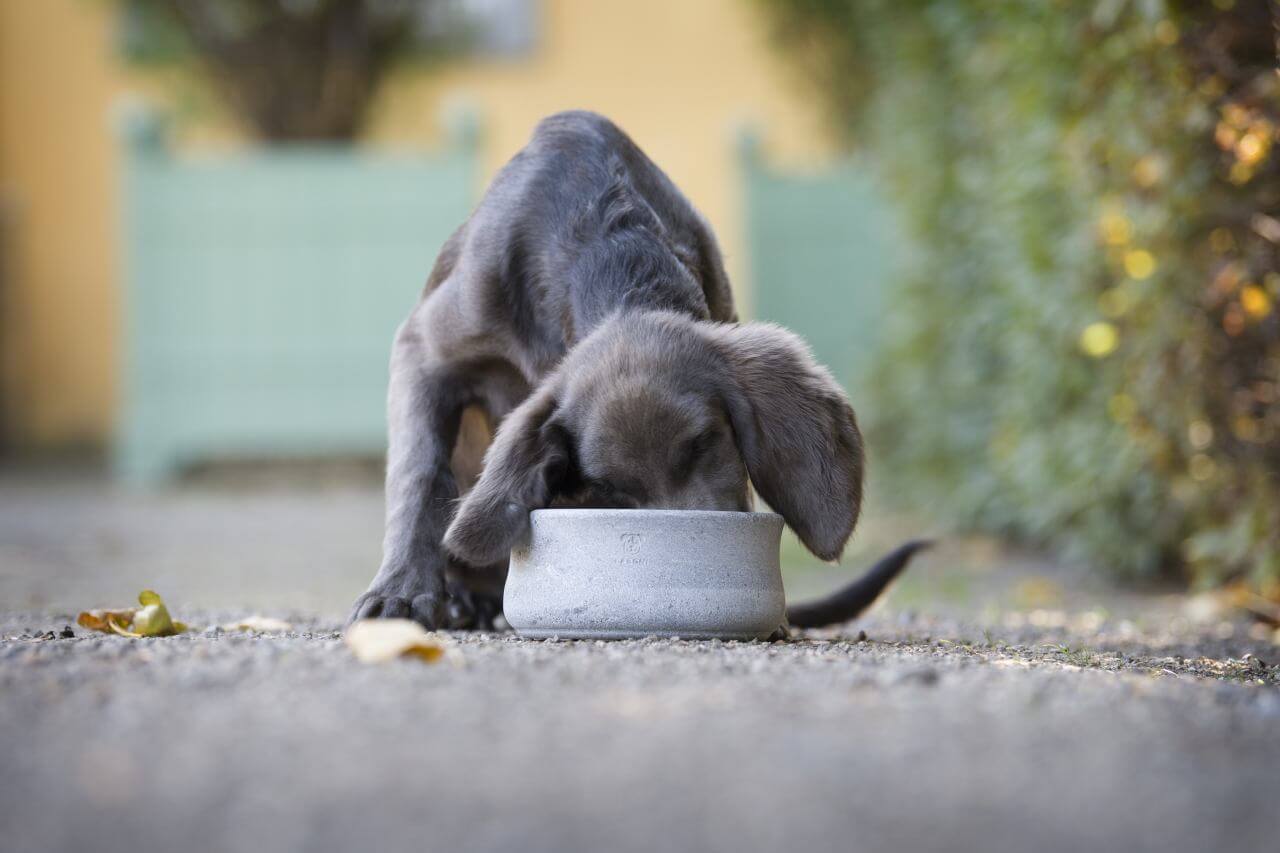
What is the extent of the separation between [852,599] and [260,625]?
1.53m

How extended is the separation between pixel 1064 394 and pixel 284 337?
6951 mm

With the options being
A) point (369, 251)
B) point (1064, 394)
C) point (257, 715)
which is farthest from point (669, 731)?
point (369, 251)

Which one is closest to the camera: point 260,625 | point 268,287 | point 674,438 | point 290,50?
point 674,438

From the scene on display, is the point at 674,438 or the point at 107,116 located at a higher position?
the point at 107,116

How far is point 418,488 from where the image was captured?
3.73m

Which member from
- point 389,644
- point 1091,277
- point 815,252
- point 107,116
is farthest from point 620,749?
point 107,116

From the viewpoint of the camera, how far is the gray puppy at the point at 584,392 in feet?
10.4

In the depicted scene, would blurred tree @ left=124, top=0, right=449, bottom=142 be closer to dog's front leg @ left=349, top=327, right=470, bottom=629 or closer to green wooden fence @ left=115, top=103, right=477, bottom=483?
green wooden fence @ left=115, top=103, right=477, bottom=483

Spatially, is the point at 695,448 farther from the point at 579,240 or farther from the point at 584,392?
the point at 579,240

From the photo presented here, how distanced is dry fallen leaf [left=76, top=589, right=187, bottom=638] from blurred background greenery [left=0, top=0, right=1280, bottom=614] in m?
3.33

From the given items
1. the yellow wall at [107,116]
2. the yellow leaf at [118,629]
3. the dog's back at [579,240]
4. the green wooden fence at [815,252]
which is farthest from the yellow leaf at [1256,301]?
the yellow wall at [107,116]

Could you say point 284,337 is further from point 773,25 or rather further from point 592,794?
point 592,794

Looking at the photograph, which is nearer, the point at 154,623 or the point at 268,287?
the point at 154,623

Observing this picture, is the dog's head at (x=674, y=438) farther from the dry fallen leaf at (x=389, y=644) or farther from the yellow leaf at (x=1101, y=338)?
the yellow leaf at (x=1101, y=338)
